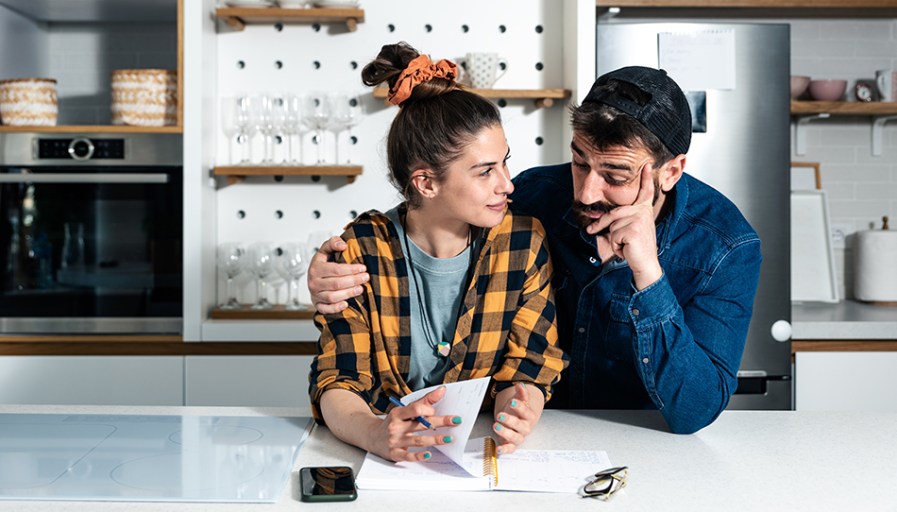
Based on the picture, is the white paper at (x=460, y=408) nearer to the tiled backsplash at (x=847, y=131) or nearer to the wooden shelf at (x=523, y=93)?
the wooden shelf at (x=523, y=93)

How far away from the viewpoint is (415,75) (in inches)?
63.5

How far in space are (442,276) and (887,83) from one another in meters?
2.36

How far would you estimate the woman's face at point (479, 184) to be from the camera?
1.58m

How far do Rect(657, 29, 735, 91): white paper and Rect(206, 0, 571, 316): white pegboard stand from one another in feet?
1.39

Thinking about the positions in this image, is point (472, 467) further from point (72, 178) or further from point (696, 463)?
point (72, 178)

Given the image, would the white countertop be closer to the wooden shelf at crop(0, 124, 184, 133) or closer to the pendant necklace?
the pendant necklace

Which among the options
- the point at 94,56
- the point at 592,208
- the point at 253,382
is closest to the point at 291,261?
the point at 253,382

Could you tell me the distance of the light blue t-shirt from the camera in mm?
1574

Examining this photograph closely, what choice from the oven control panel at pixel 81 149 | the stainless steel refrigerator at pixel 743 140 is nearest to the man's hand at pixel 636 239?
the stainless steel refrigerator at pixel 743 140

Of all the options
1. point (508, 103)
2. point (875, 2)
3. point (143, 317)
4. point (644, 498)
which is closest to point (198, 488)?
point (644, 498)

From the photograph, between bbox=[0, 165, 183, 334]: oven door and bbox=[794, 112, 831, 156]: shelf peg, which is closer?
bbox=[0, 165, 183, 334]: oven door

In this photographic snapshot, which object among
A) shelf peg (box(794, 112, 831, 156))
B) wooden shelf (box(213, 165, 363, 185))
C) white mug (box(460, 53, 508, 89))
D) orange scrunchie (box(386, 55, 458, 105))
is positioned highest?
white mug (box(460, 53, 508, 89))

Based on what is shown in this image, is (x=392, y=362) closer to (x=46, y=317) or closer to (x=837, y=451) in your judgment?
(x=837, y=451)

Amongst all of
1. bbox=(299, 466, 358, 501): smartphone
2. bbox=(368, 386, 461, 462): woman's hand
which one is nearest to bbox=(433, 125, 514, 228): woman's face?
bbox=(368, 386, 461, 462): woman's hand
